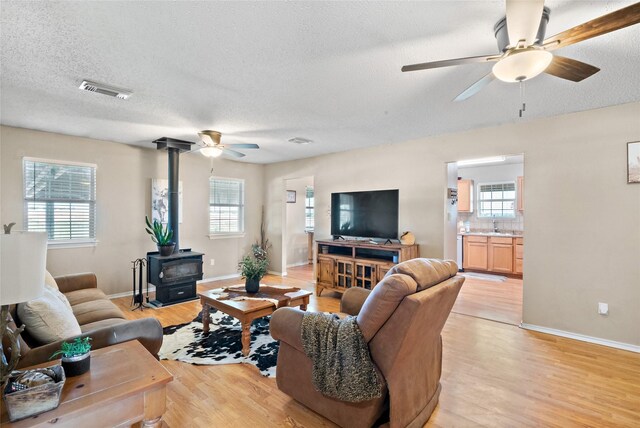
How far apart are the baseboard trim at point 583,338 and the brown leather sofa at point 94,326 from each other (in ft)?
13.2

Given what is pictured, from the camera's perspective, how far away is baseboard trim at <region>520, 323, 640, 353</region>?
311 centimetres

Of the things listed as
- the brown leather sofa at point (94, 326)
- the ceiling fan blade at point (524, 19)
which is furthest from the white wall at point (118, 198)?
the ceiling fan blade at point (524, 19)

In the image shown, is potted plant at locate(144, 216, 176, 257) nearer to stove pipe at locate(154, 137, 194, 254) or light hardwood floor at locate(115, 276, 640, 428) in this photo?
stove pipe at locate(154, 137, 194, 254)

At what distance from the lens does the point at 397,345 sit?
163 cm

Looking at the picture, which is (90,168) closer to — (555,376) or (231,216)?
(231,216)

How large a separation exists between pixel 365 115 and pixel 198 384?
10.4ft

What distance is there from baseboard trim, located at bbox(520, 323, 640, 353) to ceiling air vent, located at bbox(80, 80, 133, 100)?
16.7 ft

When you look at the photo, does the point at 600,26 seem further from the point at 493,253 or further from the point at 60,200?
the point at 60,200

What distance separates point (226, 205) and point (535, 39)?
5835mm

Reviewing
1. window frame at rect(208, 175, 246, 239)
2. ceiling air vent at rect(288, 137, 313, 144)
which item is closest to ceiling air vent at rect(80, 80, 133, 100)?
ceiling air vent at rect(288, 137, 313, 144)

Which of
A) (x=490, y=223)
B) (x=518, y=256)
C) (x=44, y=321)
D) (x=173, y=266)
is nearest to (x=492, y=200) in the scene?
(x=490, y=223)

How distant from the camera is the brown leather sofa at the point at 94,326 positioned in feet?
5.68

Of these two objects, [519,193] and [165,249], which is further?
[519,193]

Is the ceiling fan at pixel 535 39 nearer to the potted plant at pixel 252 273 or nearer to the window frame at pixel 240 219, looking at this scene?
the potted plant at pixel 252 273
